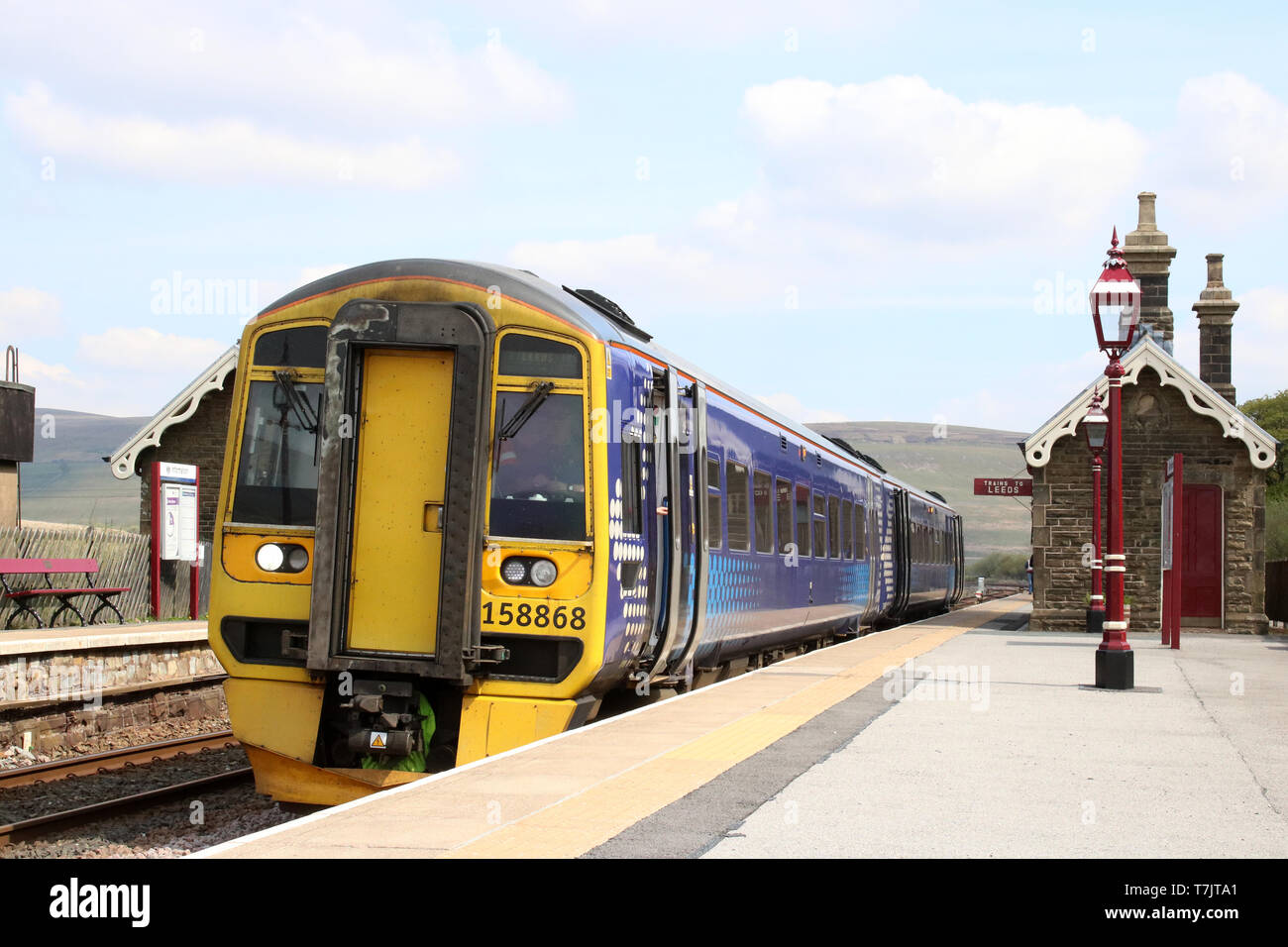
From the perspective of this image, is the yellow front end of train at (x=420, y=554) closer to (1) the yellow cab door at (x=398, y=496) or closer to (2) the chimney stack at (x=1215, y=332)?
(1) the yellow cab door at (x=398, y=496)

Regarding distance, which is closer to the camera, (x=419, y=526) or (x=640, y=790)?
(x=640, y=790)

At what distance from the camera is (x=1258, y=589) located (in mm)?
26141

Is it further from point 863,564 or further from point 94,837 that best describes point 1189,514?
point 94,837

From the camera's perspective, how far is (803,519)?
16938 mm

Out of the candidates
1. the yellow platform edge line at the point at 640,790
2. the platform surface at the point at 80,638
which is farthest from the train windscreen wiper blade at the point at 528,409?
the platform surface at the point at 80,638

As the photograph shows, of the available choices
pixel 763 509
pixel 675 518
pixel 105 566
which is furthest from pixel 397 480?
pixel 105 566

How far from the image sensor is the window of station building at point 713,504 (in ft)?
38.8

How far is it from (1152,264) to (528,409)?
2657cm

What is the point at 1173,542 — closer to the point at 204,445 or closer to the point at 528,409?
the point at 528,409

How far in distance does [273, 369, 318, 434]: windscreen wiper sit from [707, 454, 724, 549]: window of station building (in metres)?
3.91

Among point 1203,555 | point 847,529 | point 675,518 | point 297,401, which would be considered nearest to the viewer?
point 297,401

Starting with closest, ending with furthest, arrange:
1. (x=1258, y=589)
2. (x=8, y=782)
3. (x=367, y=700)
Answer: (x=367, y=700) < (x=8, y=782) < (x=1258, y=589)
